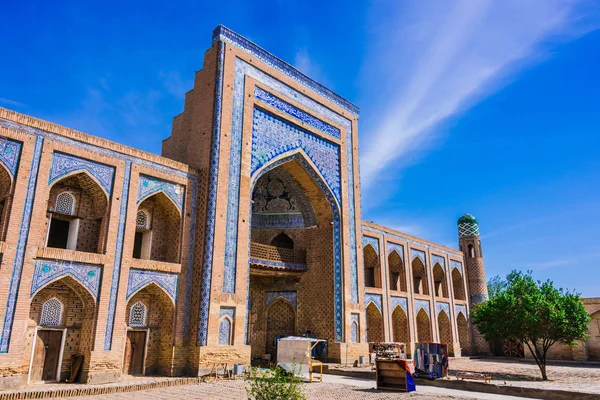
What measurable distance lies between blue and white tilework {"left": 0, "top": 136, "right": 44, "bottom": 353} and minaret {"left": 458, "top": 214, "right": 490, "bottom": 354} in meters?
24.0

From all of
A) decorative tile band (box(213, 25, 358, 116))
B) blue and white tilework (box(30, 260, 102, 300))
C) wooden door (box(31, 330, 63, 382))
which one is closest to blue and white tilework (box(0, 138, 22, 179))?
blue and white tilework (box(30, 260, 102, 300))

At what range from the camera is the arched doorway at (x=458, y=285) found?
2706 cm

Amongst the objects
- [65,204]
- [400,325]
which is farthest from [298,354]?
[400,325]

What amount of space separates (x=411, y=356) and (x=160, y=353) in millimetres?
13052

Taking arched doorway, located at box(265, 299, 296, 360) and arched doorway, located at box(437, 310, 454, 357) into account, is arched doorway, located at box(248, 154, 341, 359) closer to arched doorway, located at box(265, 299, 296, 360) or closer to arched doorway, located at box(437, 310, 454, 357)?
arched doorway, located at box(265, 299, 296, 360)

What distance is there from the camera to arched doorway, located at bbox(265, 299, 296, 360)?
17.6 m

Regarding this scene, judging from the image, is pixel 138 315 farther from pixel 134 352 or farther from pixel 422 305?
pixel 422 305

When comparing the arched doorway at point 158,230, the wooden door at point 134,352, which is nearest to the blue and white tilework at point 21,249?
the arched doorway at point 158,230

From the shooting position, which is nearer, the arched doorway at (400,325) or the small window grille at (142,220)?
the small window grille at (142,220)

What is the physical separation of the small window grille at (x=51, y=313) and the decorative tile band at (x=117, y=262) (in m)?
1.15

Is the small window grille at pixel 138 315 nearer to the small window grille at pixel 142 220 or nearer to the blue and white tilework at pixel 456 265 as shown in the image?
the small window grille at pixel 142 220

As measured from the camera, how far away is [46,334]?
10562 millimetres

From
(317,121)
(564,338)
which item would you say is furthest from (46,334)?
(564,338)

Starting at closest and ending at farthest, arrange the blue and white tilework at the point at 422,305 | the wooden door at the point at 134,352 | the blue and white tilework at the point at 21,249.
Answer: the blue and white tilework at the point at 21,249, the wooden door at the point at 134,352, the blue and white tilework at the point at 422,305
